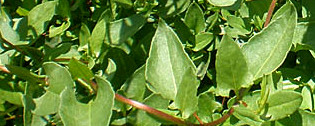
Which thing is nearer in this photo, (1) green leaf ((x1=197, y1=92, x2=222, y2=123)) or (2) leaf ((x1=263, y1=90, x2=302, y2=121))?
(2) leaf ((x1=263, y1=90, x2=302, y2=121))

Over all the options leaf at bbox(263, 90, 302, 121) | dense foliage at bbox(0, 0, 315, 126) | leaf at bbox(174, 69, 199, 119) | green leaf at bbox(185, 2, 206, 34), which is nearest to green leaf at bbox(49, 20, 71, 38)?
dense foliage at bbox(0, 0, 315, 126)

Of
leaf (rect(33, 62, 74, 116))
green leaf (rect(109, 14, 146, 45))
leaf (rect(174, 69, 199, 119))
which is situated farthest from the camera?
green leaf (rect(109, 14, 146, 45))

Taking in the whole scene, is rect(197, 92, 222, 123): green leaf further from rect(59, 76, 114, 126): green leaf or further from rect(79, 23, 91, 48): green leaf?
rect(79, 23, 91, 48): green leaf

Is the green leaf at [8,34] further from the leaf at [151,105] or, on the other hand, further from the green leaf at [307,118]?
the green leaf at [307,118]

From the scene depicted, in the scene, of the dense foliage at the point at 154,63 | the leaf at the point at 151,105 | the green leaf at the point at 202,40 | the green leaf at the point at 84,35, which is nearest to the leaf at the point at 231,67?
the dense foliage at the point at 154,63

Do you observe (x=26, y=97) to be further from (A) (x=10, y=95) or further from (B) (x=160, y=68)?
(B) (x=160, y=68)

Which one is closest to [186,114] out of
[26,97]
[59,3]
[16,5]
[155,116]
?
[155,116]

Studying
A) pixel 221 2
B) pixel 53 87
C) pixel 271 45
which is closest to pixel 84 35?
pixel 53 87
